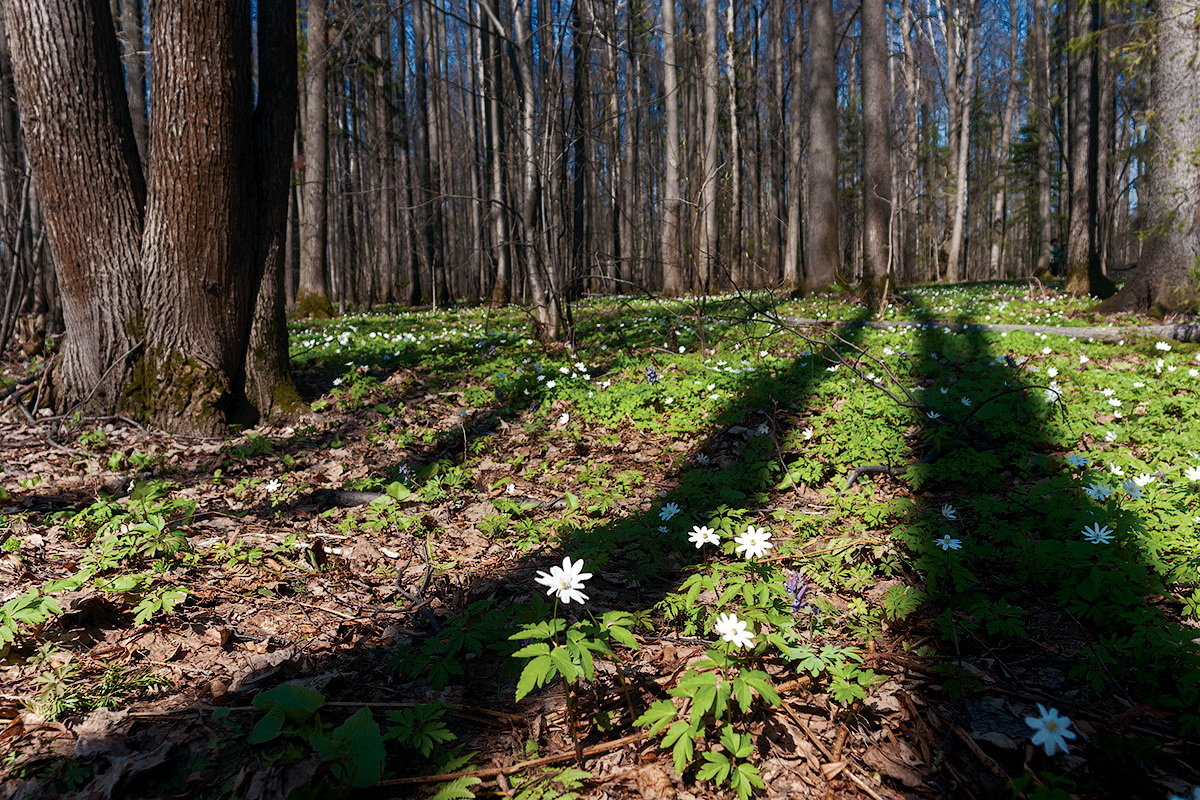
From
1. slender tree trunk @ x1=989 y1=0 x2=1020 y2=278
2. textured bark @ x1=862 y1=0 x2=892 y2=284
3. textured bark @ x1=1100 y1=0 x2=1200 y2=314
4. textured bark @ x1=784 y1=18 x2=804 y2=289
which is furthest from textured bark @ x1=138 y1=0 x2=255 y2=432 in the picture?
slender tree trunk @ x1=989 y1=0 x2=1020 y2=278

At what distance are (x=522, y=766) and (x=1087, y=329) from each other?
7851 millimetres

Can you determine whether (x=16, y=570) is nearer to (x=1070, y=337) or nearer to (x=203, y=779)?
(x=203, y=779)

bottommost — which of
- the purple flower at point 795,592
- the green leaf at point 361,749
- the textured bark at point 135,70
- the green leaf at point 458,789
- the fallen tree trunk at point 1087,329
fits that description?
the green leaf at point 458,789

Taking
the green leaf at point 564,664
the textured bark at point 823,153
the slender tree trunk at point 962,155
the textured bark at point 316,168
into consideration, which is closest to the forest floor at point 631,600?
the green leaf at point 564,664

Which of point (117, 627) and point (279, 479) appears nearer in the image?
point (117, 627)

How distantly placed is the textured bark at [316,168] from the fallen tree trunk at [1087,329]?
365 inches

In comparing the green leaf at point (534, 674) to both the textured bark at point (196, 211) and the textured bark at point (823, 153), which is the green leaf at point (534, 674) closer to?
the textured bark at point (196, 211)

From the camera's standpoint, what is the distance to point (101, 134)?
179 inches

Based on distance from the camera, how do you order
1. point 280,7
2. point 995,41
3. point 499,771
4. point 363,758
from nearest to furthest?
point 363,758 → point 499,771 → point 280,7 → point 995,41

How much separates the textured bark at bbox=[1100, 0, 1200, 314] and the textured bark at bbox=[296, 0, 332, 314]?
1259 centimetres

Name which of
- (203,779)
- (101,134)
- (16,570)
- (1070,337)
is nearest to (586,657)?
(203,779)

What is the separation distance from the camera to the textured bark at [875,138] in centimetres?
1126

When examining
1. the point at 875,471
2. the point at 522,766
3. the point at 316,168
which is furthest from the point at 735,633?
the point at 316,168

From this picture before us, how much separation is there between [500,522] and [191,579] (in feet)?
4.45
